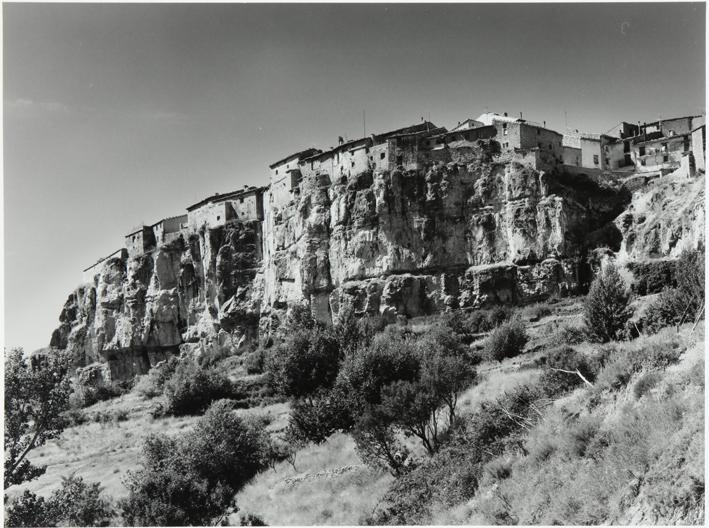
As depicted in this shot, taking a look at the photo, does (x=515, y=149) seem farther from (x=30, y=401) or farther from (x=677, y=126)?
(x=30, y=401)

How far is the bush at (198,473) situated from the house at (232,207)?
140 ft

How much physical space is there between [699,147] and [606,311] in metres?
24.3

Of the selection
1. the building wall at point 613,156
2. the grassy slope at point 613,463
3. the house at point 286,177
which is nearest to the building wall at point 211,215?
the house at point 286,177

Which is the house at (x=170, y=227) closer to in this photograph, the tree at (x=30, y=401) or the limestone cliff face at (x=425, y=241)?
the limestone cliff face at (x=425, y=241)

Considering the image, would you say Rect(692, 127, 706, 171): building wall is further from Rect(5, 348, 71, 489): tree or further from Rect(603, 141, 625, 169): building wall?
Rect(5, 348, 71, 489): tree

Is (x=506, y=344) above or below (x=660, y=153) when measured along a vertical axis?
below

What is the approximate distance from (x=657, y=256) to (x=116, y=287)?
5822 cm

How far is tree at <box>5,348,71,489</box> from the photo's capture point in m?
18.5

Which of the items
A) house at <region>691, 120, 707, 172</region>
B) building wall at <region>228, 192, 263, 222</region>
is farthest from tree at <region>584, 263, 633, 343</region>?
building wall at <region>228, 192, 263, 222</region>

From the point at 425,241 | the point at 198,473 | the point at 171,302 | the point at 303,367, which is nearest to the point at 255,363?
the point at 425,241

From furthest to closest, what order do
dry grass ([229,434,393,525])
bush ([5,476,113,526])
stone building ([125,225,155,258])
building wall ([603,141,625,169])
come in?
1. stone building ([125,225,155,258])
2. building wall ([603,141,625,169])
3. dry grass ([229,434,393,525])
4. bush ([5,476,113,526])

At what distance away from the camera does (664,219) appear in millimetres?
52719

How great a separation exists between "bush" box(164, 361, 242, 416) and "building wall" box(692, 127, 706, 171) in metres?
38.9

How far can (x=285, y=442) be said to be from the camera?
1222 inches
